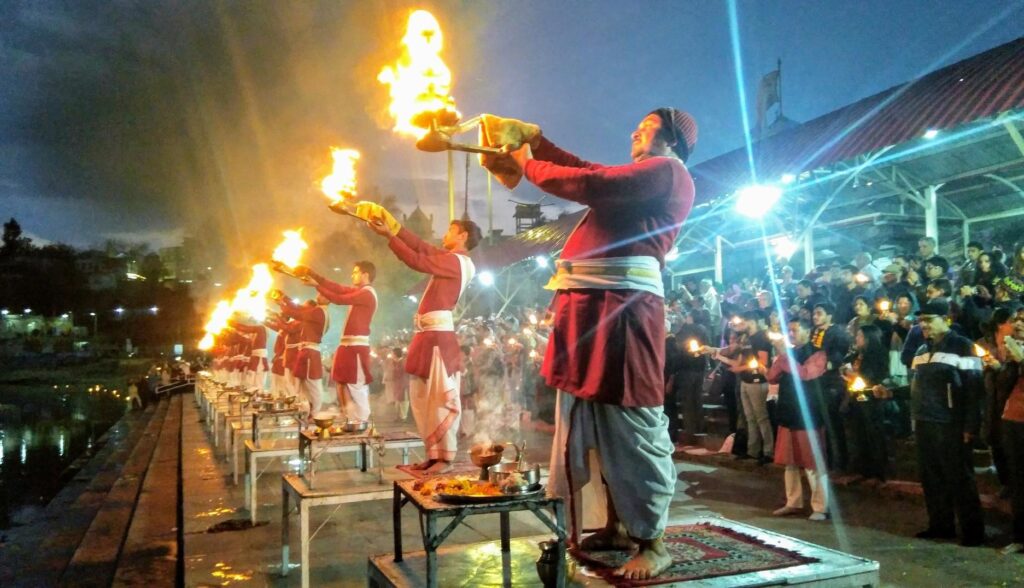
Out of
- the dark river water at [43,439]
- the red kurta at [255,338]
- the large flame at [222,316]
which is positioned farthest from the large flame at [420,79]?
the large flame at [222,316]

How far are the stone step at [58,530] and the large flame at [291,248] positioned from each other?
457 cm

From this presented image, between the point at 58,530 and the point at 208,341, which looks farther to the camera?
the point at 208,341

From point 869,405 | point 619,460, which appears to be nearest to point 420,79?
point 619,460

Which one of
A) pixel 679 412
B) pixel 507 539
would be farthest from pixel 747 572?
pixel 679 412

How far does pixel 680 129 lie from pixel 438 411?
3801mm

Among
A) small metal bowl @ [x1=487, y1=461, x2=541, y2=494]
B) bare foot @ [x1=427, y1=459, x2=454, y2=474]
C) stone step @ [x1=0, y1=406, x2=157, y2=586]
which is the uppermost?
small metal bowl @ [x1=487, y1=461, x2=541, y2=494]

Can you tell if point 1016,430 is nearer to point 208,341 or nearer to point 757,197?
point 757,197

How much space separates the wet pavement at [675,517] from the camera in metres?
5.91

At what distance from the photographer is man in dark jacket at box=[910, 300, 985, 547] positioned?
6.57 metres

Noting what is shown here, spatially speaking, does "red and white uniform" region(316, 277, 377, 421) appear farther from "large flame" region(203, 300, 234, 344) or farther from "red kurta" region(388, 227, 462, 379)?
"large flame" region(203, 300, 234, 344)

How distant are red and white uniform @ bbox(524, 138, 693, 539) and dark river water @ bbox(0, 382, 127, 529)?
12491 millimetres

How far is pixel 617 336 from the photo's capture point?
3396mm

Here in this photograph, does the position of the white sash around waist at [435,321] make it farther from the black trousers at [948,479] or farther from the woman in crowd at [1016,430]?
the woman in crowd at [1016,430]

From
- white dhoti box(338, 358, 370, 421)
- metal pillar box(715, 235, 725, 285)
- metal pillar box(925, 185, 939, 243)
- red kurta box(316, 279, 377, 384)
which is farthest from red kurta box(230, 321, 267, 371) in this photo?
metal pillar box(925, 185, 939, 243)
